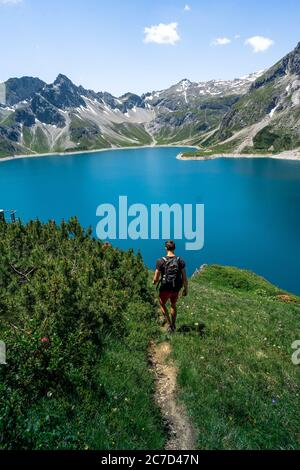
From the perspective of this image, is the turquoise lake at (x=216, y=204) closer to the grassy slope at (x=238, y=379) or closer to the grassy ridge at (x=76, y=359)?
the grassy slope at (x=238, y=379)

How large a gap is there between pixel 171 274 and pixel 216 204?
10886cm

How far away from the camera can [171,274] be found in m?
13.6

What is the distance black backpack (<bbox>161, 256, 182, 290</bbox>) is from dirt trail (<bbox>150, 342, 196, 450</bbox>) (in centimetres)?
234

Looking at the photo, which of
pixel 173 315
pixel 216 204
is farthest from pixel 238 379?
pixel 216 204

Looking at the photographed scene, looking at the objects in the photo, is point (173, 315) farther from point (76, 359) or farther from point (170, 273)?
point (76, 359)

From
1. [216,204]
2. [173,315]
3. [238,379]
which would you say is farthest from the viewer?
[216,204]

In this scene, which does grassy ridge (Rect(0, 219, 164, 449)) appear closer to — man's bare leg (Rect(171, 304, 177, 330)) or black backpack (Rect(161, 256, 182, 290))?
man's bare leg (Rect(171, 304, 177, 330))

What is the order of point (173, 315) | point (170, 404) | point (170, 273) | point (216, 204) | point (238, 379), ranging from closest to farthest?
point (170, 404), point (238, 379), point (170, 273), point (173, 315), point (216, 204)

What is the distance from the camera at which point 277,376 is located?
12.1m

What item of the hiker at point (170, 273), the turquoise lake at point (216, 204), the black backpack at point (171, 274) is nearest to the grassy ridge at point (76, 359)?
the hiker at point (170, 273)

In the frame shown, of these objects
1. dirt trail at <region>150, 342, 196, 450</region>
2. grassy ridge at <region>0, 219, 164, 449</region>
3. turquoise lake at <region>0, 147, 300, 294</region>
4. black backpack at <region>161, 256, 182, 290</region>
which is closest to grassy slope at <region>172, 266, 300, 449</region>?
dirt trail at <region>150, 342, 196, 450</region>

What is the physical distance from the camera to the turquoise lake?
235 ft

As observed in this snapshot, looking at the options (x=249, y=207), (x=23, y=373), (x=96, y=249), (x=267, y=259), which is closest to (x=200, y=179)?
(x=249, y=207)

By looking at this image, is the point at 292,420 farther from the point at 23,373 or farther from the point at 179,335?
the point at 23,373
